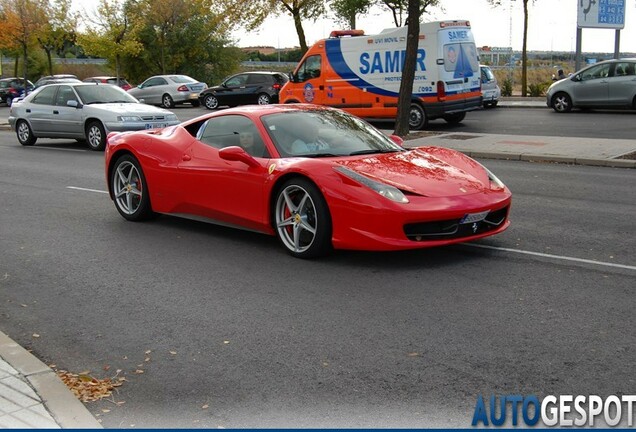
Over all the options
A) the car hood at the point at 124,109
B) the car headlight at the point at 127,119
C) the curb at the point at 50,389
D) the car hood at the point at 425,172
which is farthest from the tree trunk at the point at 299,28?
the curb at the point at 50,389

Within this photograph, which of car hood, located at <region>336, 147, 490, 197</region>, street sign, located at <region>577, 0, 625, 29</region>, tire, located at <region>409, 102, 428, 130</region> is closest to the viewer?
car hood, located at <region>336, 147, 490, 197</region>

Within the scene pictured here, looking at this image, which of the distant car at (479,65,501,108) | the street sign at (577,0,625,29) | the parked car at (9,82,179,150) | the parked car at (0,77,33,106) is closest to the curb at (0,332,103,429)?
the parked car at (9,82,179,150)

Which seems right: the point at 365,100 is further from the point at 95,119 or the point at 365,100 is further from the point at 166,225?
the point at 166,225

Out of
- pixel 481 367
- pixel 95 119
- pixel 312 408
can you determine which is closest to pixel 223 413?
pixel 312 408

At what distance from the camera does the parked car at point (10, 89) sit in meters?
46.7

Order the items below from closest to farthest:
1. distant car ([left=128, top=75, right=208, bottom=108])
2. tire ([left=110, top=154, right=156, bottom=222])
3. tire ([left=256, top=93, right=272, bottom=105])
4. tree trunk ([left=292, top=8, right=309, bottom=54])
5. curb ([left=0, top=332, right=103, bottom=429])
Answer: curb ([left=0, top=332, right=103, bottom=429]) → tire ([left=110, top=154, right=156, bottom=222]) → tire ([left=256, top=93, right=272, bottom=105]) → distant car ([left=128, top=75, right=208, bottom=108]) → tree trunk ([left=292, top=8, right=309, bottom=54])

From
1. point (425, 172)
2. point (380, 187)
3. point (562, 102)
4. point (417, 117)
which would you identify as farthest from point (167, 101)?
point (380, 187)

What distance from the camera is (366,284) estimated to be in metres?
6.63

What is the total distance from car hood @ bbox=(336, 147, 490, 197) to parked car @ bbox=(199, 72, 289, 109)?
82.7 ft

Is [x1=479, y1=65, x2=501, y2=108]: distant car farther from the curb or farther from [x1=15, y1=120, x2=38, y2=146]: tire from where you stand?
the curb

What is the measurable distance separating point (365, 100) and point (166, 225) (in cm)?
1433

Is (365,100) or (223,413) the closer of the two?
(223,413)

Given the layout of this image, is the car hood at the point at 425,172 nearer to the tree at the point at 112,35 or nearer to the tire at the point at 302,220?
the tire at the point at 302,220

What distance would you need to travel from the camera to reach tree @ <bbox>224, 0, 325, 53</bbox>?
39.6 meters
